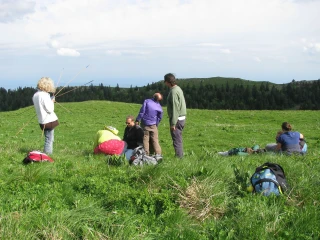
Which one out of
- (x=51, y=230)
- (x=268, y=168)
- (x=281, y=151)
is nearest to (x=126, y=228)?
(x=51, y=230)

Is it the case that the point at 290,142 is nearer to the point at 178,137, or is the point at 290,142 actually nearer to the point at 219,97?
the point at 178,137

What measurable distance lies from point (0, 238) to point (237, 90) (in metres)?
122

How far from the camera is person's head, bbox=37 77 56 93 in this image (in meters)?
11.1

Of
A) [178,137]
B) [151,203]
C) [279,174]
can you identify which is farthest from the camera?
[178,137]

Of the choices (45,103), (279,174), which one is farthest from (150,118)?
(279,174)

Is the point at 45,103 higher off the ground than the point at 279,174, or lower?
higher

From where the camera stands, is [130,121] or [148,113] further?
[130,121]

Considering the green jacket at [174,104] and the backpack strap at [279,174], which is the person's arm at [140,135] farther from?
the backpack strap at [279,174]

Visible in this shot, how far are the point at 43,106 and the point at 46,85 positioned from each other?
644mm

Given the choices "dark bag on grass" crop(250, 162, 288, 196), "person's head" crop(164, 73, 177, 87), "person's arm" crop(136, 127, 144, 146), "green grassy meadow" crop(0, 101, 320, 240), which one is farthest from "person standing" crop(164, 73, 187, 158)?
"dark bag on grass" crop(250, 162, 288, 196)

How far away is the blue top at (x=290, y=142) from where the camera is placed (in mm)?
12250

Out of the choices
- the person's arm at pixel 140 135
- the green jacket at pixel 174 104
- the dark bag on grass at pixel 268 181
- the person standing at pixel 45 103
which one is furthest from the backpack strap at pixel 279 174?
the person standing at pixel 45 103

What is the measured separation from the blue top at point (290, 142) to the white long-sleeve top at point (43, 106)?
7.38 m

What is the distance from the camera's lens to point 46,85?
11.1 m
